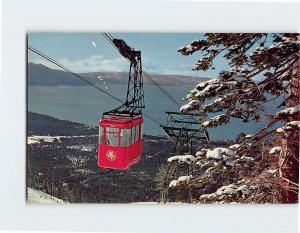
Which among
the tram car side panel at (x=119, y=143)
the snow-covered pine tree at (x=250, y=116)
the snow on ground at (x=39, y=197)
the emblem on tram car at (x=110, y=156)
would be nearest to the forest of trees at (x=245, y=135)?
the snow-covered pine tree at (x=250, y=116)

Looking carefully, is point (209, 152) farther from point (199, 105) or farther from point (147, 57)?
point (147, 57)

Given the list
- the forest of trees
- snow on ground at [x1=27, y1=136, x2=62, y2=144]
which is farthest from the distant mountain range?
snow on ground at [x1=27, y1=136, x2=62, y2=144]

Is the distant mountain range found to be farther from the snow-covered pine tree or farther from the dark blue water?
the snow-covered pine tree

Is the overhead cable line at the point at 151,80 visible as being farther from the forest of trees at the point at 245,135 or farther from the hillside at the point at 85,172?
the hillside at the point at 85,172

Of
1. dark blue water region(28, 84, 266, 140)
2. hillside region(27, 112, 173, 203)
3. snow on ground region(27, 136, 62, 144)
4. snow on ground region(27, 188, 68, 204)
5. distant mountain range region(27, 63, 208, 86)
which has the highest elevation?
distant mountain range region(27, 63, 208, 86)

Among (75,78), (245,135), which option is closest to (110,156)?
(75,78)
